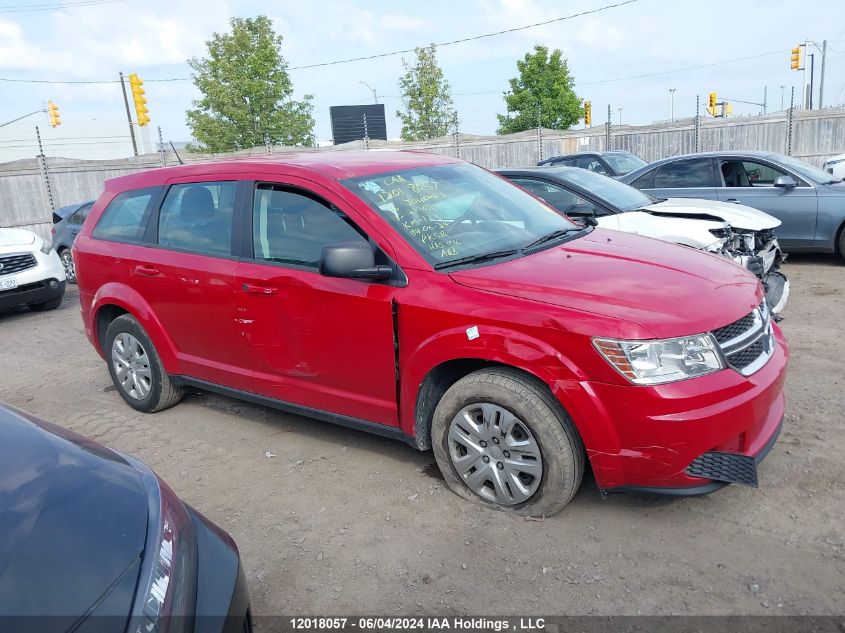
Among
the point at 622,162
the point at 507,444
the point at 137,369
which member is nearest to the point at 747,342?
the point at 507,444

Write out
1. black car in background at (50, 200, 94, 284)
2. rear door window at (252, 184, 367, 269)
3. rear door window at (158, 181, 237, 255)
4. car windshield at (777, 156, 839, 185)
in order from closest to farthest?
rear door window at (252, 184, 367, 269)
rear door window at (158, 181, 237, 255)
car windshield at (777, 156, 839, 185)
black car in background at (50, 200, 94, 284)

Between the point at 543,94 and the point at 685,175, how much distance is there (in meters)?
28.7

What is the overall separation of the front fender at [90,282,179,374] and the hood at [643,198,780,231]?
4.85 m

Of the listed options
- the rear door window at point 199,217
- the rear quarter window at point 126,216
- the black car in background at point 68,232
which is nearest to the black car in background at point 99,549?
the rear door window at point 199,217

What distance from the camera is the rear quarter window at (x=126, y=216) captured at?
4906 millimetres

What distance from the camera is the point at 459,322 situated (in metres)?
3.28

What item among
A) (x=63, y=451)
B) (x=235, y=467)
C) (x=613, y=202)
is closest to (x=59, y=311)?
(x=235, y=467)

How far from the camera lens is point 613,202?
7.29 m

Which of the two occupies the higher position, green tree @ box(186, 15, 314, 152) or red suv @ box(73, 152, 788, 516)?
green tree @ box(186, 15, 314, 152)

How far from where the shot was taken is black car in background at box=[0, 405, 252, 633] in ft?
5.42

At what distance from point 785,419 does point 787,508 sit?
1.08m

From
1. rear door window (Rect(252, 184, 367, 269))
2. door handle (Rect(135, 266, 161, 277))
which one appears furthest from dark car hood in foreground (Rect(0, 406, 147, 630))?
door handle (Rect(135, 266, 161, 277))

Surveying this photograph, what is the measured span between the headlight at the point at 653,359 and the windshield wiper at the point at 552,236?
3.38 feet

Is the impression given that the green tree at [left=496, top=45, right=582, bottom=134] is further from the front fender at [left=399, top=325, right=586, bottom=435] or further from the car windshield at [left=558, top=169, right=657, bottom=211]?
the front fender at [left=399, top=325, right=586, bottom=435]
